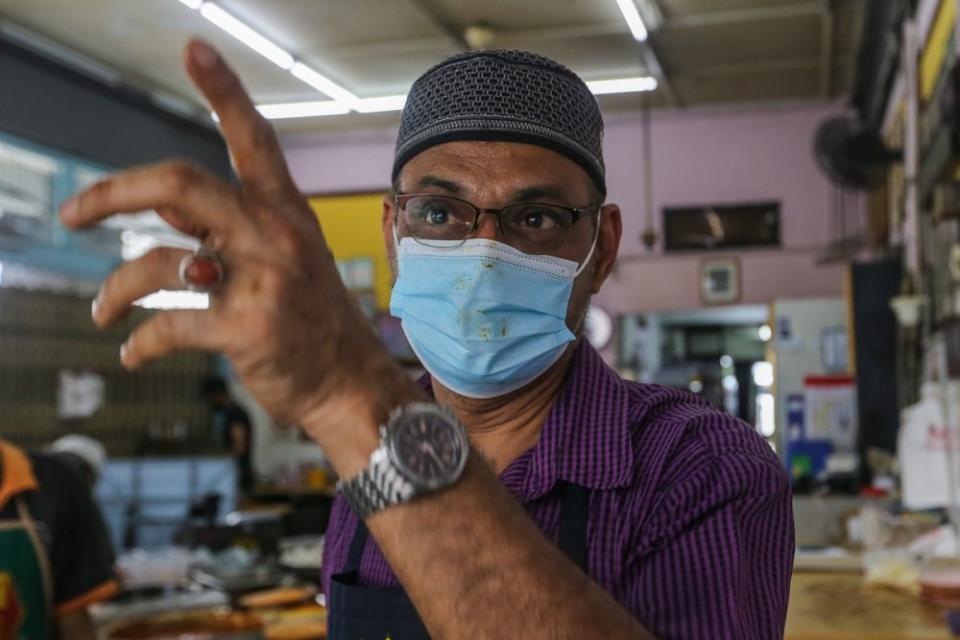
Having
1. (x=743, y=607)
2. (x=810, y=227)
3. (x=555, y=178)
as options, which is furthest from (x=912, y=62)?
(x=743, y=607)

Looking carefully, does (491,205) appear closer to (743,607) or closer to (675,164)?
(743,607)

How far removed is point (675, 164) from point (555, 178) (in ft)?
29.3

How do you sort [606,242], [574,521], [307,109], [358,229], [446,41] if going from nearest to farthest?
[574,521]
[606,242]
[446,41]
[307,109]
[358,229]

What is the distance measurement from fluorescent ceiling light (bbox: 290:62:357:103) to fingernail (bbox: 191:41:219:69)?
752 cm

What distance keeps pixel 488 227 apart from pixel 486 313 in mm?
110

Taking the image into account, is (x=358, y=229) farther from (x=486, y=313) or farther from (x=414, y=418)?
(x=414, y=418)

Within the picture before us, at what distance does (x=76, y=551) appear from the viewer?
259cm

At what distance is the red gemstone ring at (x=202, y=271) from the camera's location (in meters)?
0.72

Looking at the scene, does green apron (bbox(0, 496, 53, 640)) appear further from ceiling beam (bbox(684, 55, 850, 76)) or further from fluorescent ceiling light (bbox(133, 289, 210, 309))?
ceiling beam (bbox(684, 55, 850, 76))

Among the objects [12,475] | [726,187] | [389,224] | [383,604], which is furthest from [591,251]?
[726,187]

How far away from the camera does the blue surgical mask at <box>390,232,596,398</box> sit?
1283mm

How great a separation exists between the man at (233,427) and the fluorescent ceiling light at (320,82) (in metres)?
2.94

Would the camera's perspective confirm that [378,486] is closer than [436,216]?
Yes

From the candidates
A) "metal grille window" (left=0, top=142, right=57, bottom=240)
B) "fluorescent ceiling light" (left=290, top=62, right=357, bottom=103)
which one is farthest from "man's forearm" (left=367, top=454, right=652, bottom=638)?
"metal grille window" (left=0, top=142, right=57, bottom=240)
